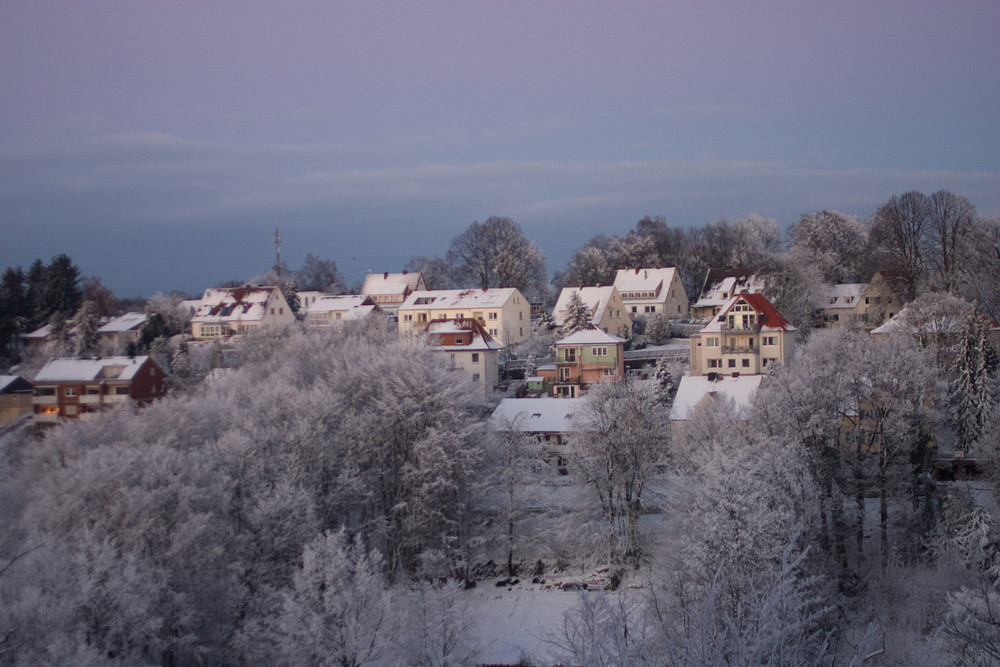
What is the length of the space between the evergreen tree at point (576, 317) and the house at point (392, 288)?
21.4m

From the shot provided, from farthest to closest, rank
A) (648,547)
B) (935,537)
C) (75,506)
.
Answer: (648,547)
(935,537)
(75,506)

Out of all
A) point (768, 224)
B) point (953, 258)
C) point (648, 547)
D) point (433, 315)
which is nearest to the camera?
point (648, 547)

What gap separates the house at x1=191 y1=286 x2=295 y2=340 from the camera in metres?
61.6

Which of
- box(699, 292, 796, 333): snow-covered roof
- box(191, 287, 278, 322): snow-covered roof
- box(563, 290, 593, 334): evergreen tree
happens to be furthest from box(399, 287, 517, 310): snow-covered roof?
box(699, 292, 796, 333): snow-covered roof

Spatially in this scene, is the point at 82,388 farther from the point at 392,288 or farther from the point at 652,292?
the point at 652,292

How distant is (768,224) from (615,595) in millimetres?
67058

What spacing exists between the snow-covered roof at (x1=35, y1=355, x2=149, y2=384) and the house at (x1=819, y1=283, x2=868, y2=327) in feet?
136

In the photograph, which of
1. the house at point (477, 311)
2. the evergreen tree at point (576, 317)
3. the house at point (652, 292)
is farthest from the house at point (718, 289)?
the house at point (477, 311)

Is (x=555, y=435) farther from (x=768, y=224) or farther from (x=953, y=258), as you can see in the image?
(x=768, y=224)

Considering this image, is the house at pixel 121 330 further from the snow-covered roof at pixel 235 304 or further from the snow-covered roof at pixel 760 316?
the snow-covered roof at pixel 760 316

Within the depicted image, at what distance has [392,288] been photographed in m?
70.9

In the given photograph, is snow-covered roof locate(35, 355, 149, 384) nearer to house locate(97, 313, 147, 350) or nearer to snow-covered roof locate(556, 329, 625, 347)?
house locate(97, 313, 147, 350)

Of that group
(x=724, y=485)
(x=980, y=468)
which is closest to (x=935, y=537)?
(x=980, y=468)

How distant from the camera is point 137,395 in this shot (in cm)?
4331
